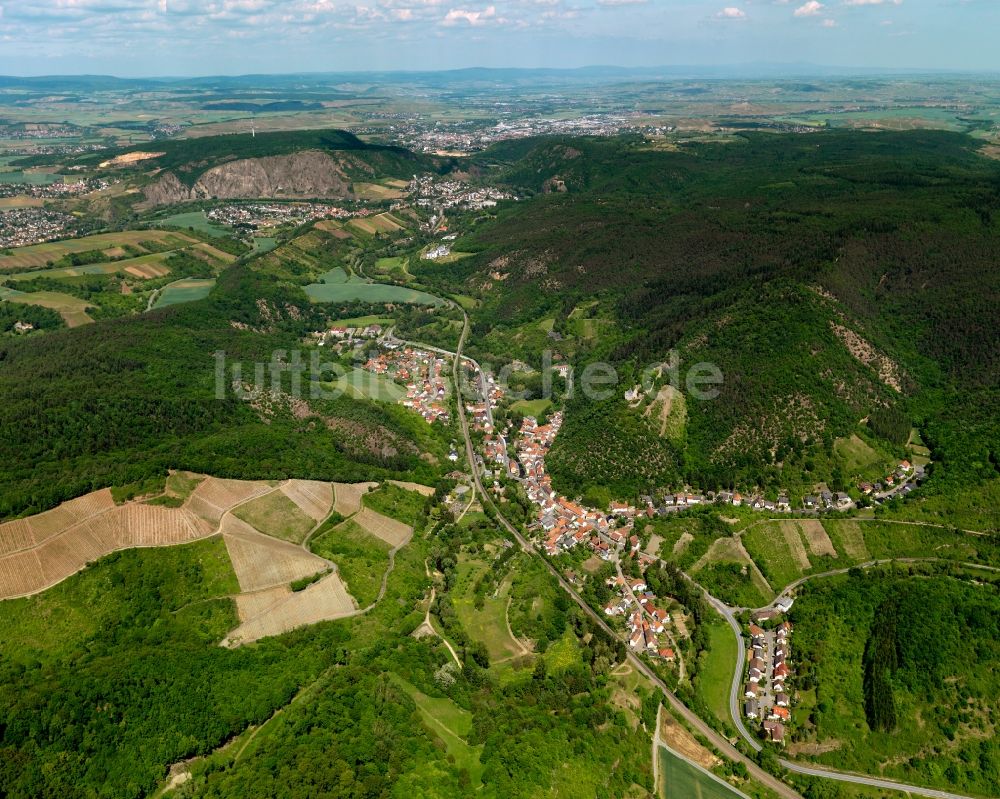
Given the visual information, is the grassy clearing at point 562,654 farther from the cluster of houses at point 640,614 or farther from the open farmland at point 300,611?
the open farmland at point 300,611

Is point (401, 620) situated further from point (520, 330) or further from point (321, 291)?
point (321, 291)

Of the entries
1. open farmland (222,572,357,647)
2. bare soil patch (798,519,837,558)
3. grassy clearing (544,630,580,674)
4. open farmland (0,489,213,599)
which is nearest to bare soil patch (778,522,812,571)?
bare soil patch (798,519,837,558)

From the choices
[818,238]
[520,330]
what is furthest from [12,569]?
[818,238]

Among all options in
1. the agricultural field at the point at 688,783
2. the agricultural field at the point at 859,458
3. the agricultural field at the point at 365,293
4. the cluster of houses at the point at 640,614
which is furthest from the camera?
the agricultural field at the point at 365,293

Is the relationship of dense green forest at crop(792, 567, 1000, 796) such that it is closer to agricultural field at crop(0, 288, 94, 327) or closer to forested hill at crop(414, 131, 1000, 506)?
forested hill at crop(414, 131, 1000, 506)

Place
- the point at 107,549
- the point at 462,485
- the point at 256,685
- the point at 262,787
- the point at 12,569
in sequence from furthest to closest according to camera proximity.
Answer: the point at 462,485
the point at 107,549
the point at 12,569
the point at 256,685
the point at 262,787

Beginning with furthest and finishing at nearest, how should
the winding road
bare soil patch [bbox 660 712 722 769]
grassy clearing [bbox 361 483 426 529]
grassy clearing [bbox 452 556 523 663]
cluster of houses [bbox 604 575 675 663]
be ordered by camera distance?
1. grassy clearing [bbox 361 483 426 529]
2. cluster of houses [bbox 604 575 675 663]
3. grassy clearing [bbox 452 556 523 663]
4. bare soil patch [bbox 660 712 722 769]
5. the winding road

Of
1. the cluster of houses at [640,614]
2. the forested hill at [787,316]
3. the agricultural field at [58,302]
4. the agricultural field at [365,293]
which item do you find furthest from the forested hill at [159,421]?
the agricultural field at [365,293]
